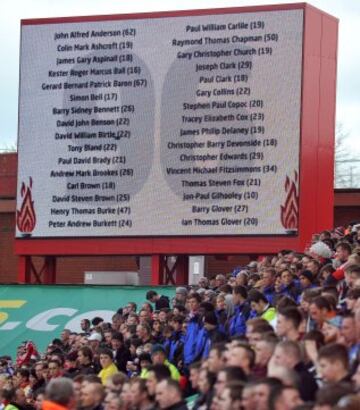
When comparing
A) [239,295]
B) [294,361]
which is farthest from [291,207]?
[294,361]

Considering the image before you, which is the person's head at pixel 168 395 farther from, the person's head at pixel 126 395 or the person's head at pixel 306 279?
the person's head at pixel 306 279

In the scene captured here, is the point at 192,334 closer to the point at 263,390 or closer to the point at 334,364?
the point at 334,364

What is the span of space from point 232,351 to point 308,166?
47.6 feet

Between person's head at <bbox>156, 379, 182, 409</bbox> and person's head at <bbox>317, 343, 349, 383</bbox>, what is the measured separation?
1.90m

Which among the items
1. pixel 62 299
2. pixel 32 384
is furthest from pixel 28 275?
pixel 32 384

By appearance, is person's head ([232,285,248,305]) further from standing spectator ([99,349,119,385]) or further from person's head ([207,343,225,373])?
person's head ([207,343,225,373])

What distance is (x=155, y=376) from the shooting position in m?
11.8

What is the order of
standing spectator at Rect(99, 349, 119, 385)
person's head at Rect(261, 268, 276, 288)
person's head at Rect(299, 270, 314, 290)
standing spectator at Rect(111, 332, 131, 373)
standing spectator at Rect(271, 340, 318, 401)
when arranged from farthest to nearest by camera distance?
standing spectator at Rect(111, 332, 131, 373)
standing spectator at Rect(99, 349, 119, 385)
person's head at Rect(261, 268, 276, 288)
person's head at Rect(299, 270, 314, 290)
standing spectator at Rect(271, 340, 318, 401)

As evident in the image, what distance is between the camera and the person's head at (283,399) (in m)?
8.95

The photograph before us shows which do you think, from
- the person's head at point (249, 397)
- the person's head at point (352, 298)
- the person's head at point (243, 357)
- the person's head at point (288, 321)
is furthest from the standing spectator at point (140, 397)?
the person's head at point (249, 397)

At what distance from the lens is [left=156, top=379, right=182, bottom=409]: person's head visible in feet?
36.9

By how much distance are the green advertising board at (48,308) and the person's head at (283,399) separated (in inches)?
688

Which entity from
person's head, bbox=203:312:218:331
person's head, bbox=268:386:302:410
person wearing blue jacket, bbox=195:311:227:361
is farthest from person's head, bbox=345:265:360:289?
person's head, bbox=268:386:302:410

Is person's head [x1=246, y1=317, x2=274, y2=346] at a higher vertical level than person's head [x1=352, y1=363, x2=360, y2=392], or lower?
higher
